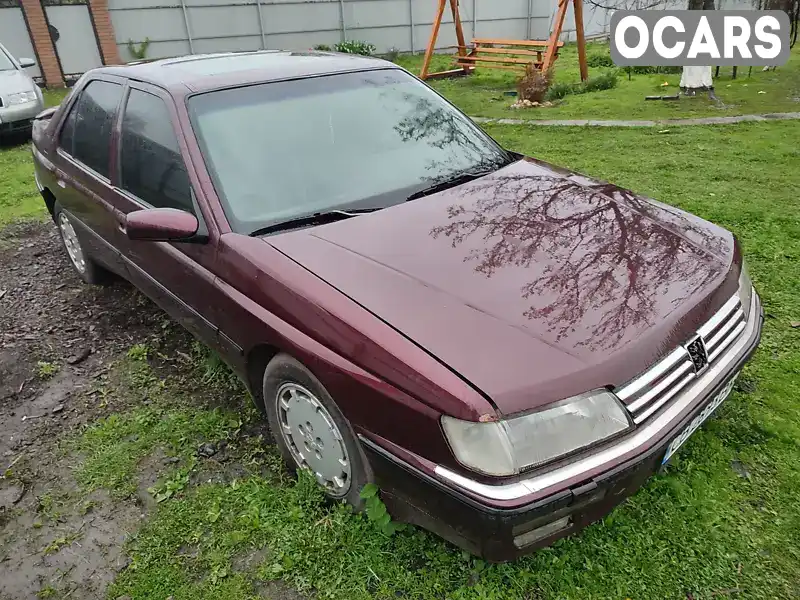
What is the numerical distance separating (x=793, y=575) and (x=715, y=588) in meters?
0.28

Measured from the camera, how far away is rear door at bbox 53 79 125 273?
3.55m

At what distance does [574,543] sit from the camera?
232 cm

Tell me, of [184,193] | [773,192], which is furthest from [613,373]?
[773,192]

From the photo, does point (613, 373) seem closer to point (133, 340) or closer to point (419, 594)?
point (419, 594)

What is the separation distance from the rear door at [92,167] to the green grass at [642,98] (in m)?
6.52

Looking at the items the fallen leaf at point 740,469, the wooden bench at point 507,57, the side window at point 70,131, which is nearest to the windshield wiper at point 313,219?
Answer: the fallen leaf at point 740,469

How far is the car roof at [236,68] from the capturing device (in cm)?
303

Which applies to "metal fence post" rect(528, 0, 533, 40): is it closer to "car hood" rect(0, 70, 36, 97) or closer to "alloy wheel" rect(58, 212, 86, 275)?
"car hood" rect(0, 70, 36, 97)

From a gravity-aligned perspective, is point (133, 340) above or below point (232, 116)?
below

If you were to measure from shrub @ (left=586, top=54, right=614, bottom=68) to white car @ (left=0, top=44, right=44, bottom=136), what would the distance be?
10.8 meters

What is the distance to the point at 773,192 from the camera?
5309 millimetres

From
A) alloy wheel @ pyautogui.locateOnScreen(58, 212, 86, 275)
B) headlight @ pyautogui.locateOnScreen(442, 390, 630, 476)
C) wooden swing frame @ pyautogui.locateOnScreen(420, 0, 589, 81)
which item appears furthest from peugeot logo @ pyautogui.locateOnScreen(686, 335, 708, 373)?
wooden swing frame @ pyautogui.locateOnScreen(420, 0, 589, 81)

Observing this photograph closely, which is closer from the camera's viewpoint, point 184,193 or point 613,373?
point 613,373

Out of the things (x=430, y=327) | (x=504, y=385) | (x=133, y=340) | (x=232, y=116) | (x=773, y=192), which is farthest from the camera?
(x=773, y=192)
